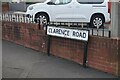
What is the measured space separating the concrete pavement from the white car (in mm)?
3210

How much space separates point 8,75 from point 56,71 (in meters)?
1.21

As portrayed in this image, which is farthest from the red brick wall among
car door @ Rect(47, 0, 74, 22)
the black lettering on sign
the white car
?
car door @ Rect(47, 0, 74, 22)

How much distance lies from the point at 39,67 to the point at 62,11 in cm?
508

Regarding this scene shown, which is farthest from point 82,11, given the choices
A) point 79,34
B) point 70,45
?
point 79,34

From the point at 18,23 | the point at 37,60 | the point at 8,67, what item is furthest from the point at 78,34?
the point at 18,23

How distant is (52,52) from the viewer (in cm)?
855

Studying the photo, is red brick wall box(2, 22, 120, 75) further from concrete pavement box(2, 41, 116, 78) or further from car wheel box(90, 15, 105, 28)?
car wheel box(90, 15, 105, 28)

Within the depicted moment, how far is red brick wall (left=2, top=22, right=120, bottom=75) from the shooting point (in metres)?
6.66

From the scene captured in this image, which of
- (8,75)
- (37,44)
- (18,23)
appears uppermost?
(18,23)

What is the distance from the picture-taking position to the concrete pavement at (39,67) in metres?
6.63

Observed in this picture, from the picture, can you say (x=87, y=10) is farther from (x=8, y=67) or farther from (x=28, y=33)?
(x=8, y=67)

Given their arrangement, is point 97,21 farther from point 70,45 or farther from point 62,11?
point 70,45

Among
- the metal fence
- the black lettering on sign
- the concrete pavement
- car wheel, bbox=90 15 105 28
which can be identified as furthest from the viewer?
car wheel, bbox=90 15 105 28

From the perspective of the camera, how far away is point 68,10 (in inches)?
472
